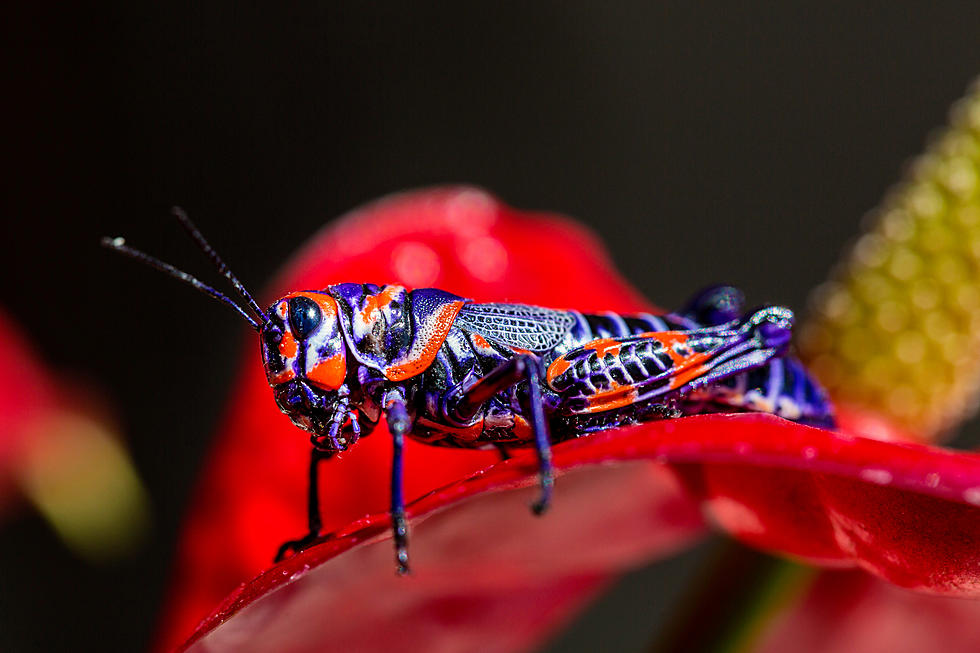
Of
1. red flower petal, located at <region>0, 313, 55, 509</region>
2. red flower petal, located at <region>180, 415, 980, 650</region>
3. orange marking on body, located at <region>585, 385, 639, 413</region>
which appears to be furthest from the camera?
red flower petal, located at <region>0, 313, 55, 509</region>

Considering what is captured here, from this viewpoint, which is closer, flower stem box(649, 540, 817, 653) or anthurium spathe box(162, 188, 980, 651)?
anthurium spathe box(162, 188, 980, 651)

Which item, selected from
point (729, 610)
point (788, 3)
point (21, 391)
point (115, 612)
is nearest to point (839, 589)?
point (729, 610)

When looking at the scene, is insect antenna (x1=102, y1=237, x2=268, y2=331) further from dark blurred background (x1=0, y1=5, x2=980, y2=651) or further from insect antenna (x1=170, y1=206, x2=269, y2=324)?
dark blurred background (x1=0, y1=5, x2=980, y2=651)

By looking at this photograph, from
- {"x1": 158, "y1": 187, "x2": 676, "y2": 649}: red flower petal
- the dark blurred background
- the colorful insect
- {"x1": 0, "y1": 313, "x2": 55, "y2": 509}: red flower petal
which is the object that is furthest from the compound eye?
the dark blurred background

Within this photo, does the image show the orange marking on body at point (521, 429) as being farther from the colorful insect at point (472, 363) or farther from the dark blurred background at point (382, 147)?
the dark blurred background at point (382, 147)

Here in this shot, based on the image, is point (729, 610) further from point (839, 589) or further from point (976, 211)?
point (976, 211)

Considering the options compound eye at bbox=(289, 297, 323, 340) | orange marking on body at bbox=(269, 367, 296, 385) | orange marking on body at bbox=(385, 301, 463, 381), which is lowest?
orange marking on body at bbox=(385, 301, 463, 381)

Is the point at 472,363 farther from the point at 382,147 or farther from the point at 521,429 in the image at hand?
the point at 382,147
